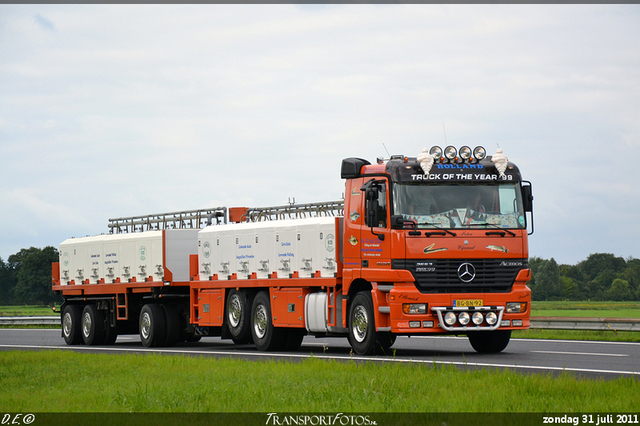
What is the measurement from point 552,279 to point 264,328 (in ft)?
393

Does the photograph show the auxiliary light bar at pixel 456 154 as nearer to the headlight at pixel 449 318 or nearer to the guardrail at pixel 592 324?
the headlight at pixel 449 318

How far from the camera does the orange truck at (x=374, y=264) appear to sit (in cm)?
1833

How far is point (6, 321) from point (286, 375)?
38207 mm

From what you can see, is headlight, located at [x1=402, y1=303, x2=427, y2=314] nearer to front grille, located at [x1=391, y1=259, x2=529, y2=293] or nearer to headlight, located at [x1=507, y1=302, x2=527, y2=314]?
front grille, located at [x1=391, y1=259, x2=529, y2=293]

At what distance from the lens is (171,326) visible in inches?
1027

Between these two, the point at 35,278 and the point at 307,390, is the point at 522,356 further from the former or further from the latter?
the point at 35,278

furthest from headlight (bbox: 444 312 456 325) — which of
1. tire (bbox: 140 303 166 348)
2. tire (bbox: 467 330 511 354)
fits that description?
tire (bbox: 140 303 166 348)

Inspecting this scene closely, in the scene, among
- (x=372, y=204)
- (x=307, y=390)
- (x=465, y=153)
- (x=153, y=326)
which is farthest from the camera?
(x=153, y=326)

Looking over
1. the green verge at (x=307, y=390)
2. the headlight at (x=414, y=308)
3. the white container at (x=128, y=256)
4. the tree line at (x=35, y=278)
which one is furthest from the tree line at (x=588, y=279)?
the green verge at (x=307, y=390)

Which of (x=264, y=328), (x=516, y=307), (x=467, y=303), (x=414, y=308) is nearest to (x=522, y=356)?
(x=516, y=307)

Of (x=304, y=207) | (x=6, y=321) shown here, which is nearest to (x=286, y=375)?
(x=304, y=207)

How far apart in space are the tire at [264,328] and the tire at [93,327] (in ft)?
23.9

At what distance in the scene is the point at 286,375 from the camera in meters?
14.2

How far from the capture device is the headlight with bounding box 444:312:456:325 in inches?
721
